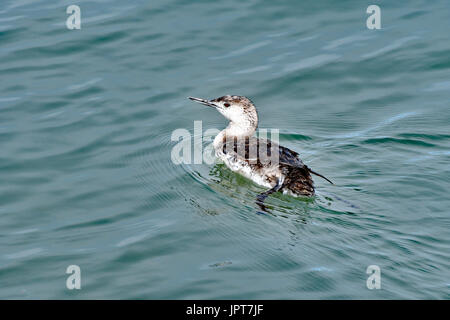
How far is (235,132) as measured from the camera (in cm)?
1009

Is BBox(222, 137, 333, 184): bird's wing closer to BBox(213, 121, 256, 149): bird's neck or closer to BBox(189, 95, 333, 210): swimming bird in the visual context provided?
BBox(189, 95, 333, 210): swimming bird

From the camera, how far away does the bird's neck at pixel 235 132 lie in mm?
9969

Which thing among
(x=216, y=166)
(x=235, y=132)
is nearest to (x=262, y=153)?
(x=216, y=166)

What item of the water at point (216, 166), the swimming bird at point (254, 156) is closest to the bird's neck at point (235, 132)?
the swimming bird at point (254, 156)

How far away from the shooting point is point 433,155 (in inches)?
362

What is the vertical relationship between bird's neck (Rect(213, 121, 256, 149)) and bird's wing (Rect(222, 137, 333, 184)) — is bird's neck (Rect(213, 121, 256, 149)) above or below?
above

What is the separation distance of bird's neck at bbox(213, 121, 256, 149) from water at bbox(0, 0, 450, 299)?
53 centimetres

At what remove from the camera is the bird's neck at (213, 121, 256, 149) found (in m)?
9.97

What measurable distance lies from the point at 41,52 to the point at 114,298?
697 centimetres

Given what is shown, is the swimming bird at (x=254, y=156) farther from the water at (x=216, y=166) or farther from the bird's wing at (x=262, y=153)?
the water at (x=216, y=166)

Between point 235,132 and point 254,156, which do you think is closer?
point 254,156

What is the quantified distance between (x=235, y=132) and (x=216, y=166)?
728 millimetres

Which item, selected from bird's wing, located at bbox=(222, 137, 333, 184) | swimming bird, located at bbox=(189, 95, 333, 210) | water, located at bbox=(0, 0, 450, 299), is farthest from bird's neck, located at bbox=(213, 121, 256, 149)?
water, located at bbox=(0, 0, 450, 299)

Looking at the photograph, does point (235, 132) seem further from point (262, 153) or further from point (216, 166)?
point (262, 153)
